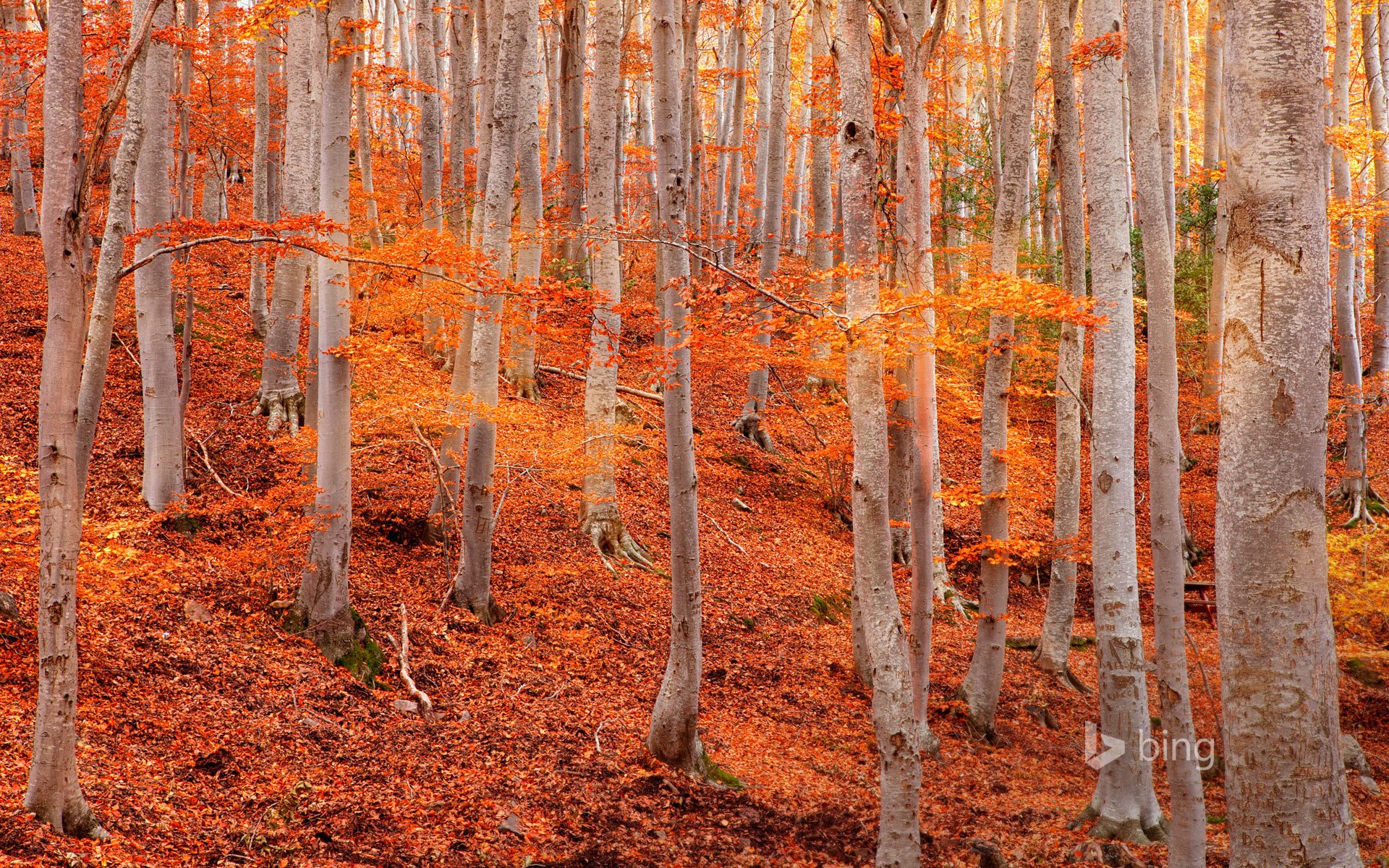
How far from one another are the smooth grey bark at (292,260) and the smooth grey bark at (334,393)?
0.84 m

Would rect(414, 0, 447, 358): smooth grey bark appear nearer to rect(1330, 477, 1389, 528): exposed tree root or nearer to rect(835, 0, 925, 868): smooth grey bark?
rect(835, 0, 925, 868): smooth grey bark

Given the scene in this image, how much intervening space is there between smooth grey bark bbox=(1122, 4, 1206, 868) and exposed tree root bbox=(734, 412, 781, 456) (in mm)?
9709

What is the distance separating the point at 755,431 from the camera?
15.6 m

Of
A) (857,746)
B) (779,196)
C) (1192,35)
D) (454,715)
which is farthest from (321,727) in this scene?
(1192,35)

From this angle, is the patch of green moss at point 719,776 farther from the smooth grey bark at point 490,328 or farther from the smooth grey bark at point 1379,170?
the smooth grey bark at point 1379,170

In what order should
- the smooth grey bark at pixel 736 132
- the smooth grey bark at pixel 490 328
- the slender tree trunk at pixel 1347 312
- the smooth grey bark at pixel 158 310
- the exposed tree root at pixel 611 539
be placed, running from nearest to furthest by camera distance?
the smooth grey bark at pixel 158 310
the smooth grey bark at pixel 490 328
the exposed tree root at pixel 611 539
the slender tree trunk at pixel 1347 312
the smooth grey bark at pixel 736 132

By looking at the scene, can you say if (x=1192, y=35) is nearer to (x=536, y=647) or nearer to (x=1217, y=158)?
(x=1217, y=158)

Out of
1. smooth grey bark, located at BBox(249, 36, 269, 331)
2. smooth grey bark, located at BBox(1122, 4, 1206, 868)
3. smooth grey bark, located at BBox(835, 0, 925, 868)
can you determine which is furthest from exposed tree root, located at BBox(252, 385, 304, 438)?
smooth grey bark, located at BBox(1122, 4, 1206, 868)

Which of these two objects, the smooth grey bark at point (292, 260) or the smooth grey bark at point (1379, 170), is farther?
the smooth grey bark at point (1379, 170)

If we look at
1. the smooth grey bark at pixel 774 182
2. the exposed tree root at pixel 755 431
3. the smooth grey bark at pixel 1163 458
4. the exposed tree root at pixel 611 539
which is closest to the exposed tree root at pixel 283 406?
the exposed tree root at pixel 611 539

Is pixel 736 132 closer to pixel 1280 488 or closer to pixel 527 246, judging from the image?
pixel 527 246

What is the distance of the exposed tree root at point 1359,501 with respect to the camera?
42.9 ft

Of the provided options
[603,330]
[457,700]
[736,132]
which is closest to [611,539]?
[603,330]

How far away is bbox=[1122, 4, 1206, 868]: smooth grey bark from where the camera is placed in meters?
5.57
